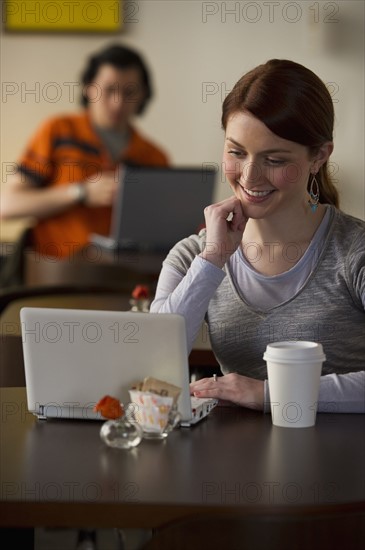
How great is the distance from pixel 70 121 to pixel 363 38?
1.92 metres

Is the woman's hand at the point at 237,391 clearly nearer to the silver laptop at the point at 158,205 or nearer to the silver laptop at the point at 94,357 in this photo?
the silver laptop at the point at 94,357

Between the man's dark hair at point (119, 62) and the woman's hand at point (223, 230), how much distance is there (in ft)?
11.7

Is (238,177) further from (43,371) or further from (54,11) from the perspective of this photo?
(54,11)

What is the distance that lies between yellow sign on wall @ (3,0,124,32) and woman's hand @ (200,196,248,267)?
4.50 m

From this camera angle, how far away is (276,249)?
6.56 ft

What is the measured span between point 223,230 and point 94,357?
1.31ft

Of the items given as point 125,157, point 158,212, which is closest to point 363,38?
point 125,157

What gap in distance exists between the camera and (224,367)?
2021 millimetres

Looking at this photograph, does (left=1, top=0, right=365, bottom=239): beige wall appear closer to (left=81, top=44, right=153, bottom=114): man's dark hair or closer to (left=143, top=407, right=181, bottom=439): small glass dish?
(left=81, top=44, right=153, bottom=114): man's dark hair

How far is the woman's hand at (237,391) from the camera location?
69.8 inches

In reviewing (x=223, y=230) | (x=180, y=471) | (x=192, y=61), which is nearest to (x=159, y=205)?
(x=192, y=61)

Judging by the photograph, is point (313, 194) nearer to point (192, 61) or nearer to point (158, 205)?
point (158, 205)

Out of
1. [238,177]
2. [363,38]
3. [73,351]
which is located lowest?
[73,351]

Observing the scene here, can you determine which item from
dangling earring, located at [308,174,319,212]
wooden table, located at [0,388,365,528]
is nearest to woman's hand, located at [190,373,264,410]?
wooden table, located at [0,388,365,528]
